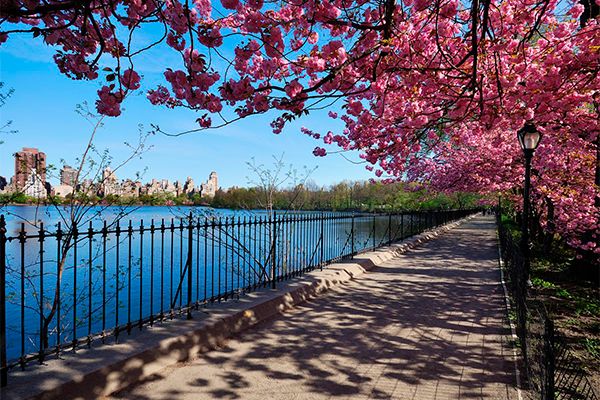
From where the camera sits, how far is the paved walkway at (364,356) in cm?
409

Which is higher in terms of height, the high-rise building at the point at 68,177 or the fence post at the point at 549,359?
the high-rise building at the point at 68,177

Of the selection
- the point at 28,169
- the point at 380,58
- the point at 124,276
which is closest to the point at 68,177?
the point at 28,169

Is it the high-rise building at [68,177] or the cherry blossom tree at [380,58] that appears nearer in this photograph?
the cherry blossom tree at [380,58]

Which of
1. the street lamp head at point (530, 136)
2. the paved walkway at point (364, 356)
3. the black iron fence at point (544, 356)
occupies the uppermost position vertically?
the street lamp head at point (530, 136)

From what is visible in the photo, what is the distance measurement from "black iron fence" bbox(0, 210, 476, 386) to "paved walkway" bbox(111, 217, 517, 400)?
100 cm

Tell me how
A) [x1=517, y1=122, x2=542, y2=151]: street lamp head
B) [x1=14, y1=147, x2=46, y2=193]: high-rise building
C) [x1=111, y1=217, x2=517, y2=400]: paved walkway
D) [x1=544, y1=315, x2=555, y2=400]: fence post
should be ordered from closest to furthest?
[x1=544, y1=315, x2=555, y2=400]: fence post → [x1=111, y1=217, x2=517, y2=400]: paved walkway → [x1=14, y1=147, x2=46, y2=193]: high-rise building → [x1=517, y1=122, x2=542, y2=151]: street lamp head

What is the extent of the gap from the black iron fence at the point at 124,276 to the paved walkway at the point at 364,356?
1.00 metres

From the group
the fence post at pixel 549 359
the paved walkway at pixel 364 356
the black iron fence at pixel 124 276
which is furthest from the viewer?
the black iron fence at pixel 124 276

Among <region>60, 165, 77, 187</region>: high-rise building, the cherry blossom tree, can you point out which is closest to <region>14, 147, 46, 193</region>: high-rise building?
<region>60, 165, 77, 187</region>: high-rise building

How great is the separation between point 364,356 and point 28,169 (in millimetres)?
6500

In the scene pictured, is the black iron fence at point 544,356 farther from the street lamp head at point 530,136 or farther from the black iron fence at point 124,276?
the street lamp head at point 530,136

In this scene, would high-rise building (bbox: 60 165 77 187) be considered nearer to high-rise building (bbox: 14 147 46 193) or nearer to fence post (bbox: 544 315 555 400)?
high-rise building (bbox: 14 147 46 193)

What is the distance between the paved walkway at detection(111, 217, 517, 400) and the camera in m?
4.09

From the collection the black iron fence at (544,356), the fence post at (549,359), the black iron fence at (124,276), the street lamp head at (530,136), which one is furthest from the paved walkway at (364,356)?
the street lamp head at (530,136)
